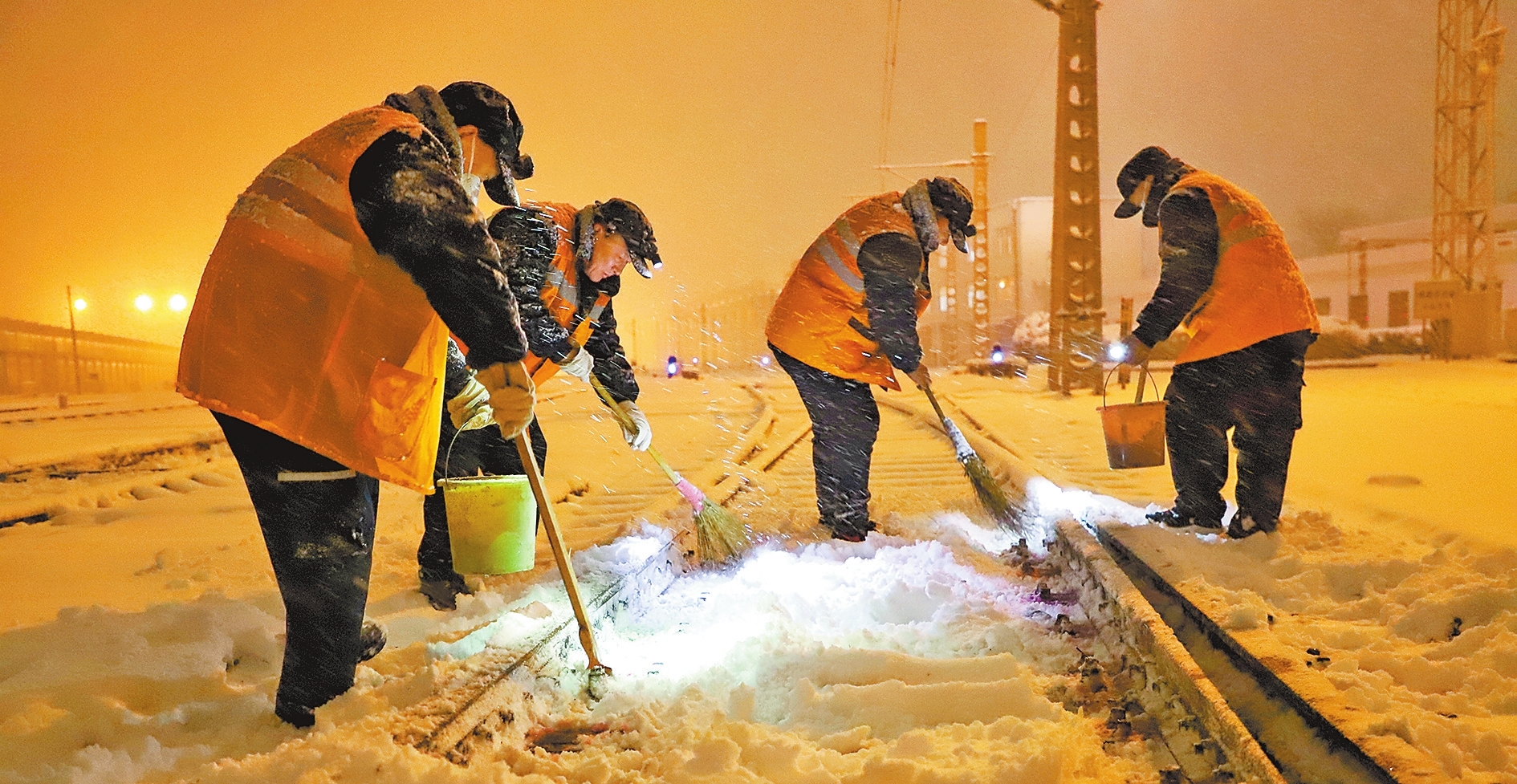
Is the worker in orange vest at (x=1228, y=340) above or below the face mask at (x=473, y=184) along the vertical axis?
below

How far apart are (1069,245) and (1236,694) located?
1300cm

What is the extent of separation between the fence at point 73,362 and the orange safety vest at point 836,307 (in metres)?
21.2

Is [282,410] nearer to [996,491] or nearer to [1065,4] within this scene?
[996,491]

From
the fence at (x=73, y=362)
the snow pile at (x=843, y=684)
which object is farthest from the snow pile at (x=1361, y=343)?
the fence at (x=73, y=362)

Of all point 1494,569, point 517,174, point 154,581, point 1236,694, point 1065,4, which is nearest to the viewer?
point 1236,694

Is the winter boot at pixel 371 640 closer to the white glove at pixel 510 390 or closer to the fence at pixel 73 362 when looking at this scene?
the white glove at pixel 510 390

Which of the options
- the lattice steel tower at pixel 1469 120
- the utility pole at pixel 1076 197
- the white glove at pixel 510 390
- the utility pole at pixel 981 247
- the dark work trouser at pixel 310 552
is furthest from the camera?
the utility pole at pixel 981 247

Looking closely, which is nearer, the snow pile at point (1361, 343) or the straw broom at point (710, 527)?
the straw broom at point (710, 527)

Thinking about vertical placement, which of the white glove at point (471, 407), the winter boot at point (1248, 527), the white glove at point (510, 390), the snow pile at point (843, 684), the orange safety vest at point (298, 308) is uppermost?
the orange safety vest at point (298, 308)

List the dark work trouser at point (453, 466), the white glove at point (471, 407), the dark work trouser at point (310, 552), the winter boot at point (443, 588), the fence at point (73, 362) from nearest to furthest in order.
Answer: the dark work trouser at point (310, 552) < the white glove at point (471, 407) < the winter boot at point (443, 588) < the dark work trouser at point (453, 466) < the fence at point (73, 362)

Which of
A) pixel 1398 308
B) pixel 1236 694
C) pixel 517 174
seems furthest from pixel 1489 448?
pixel 1398 308

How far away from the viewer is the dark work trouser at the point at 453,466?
11.7 feet

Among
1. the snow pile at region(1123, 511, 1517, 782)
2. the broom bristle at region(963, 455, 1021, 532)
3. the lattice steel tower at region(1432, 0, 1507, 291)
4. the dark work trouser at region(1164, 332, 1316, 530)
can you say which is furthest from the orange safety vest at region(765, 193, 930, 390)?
the lattice steel tower at region(1432, 0, 1507, 291)

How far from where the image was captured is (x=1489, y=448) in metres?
6.94
